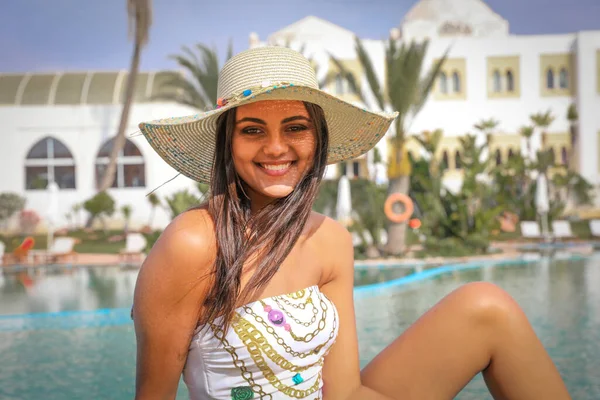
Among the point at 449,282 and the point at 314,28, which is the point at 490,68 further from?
the point at 449,282

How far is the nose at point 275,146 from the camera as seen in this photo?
A: 168cm

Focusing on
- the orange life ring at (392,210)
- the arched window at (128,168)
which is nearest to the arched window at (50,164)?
the arched window at (128,168)

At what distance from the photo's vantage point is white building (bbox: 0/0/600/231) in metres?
21.5

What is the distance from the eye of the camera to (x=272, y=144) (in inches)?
66.1

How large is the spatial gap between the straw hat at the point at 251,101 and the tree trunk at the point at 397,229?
10.0 meters

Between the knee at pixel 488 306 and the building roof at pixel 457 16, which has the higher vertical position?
the building roof at pixel 457 16

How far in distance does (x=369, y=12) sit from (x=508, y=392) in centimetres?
3302

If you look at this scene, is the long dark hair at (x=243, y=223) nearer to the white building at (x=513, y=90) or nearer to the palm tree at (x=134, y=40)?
the palm tree at (x=134, y=40)

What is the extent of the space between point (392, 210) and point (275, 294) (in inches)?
406

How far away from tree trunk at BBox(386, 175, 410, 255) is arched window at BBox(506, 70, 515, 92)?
12.4 metres

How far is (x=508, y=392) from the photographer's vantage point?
71.3 inches

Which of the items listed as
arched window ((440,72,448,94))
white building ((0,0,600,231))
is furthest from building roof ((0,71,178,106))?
arched window ((440,72,448,94))

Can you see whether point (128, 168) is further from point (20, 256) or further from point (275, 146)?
point (275, 146)

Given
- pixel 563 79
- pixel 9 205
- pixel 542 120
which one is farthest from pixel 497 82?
pixel 9 205
